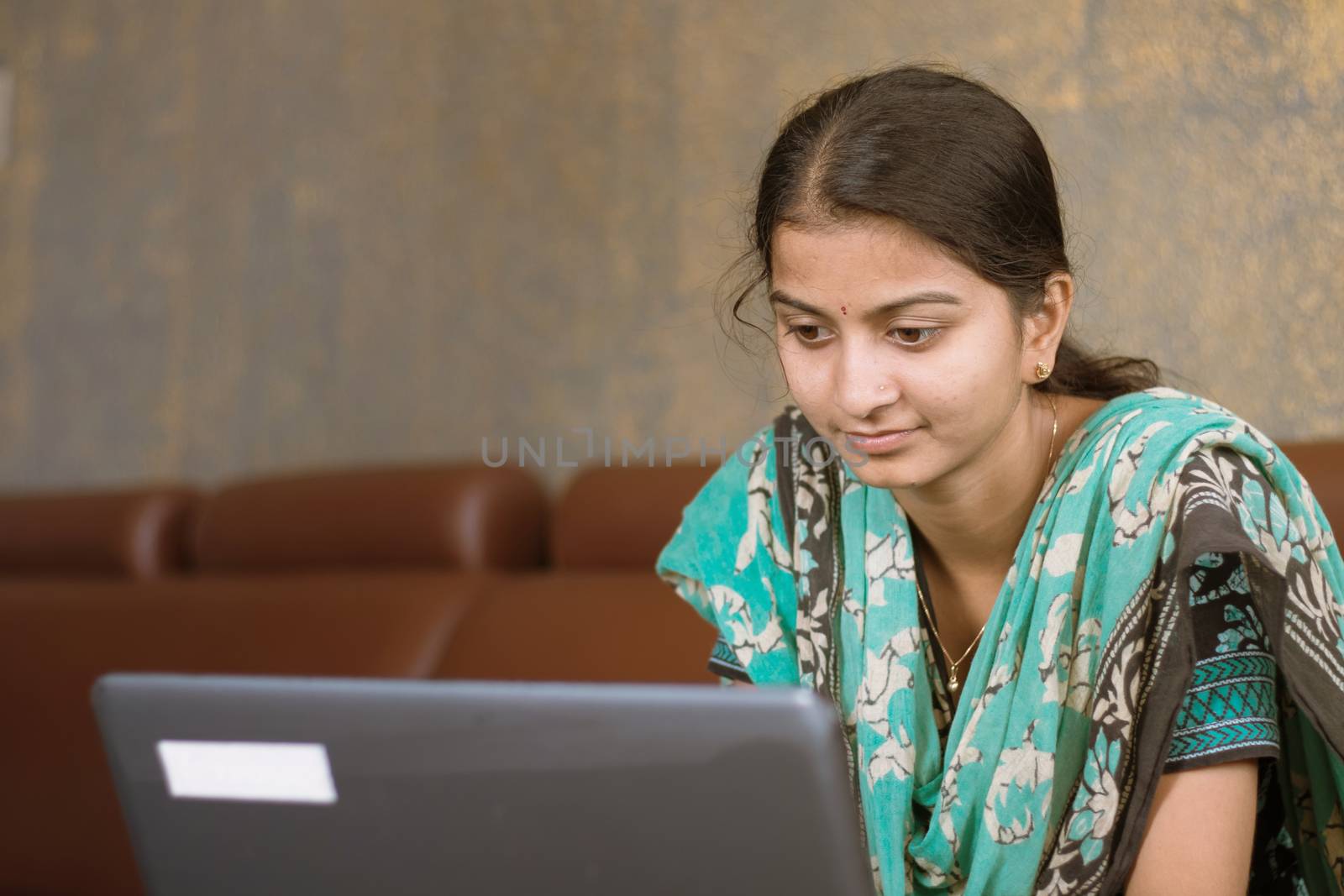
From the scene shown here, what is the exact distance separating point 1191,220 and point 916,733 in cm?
70

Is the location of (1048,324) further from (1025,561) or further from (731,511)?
(731,511)

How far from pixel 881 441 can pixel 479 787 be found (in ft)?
1.72

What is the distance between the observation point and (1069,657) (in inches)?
41.7

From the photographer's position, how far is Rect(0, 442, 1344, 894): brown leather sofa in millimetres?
1632

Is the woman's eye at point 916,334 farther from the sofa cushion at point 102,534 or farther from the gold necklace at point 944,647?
the sofa cushion at point 102,534

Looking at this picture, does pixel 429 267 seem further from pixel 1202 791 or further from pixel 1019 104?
pixel 1202 791

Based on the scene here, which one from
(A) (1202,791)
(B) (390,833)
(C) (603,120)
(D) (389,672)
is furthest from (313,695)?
(C) (603,120)

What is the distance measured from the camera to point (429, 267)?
82.9 inches

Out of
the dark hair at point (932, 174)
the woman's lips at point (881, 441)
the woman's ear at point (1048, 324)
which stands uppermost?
the dark hair at point (932, 174)

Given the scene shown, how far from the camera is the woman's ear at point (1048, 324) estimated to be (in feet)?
3.55

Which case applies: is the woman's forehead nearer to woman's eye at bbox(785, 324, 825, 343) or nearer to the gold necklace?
woman's eye at bbox(785, 324, 825, 343)

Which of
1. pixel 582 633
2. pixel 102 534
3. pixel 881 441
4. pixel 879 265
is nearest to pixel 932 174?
pixel 879 265

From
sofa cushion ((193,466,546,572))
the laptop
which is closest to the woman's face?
the laptop

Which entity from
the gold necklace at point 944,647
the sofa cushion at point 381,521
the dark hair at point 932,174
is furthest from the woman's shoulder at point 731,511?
the sofa cushion at point 381,521
